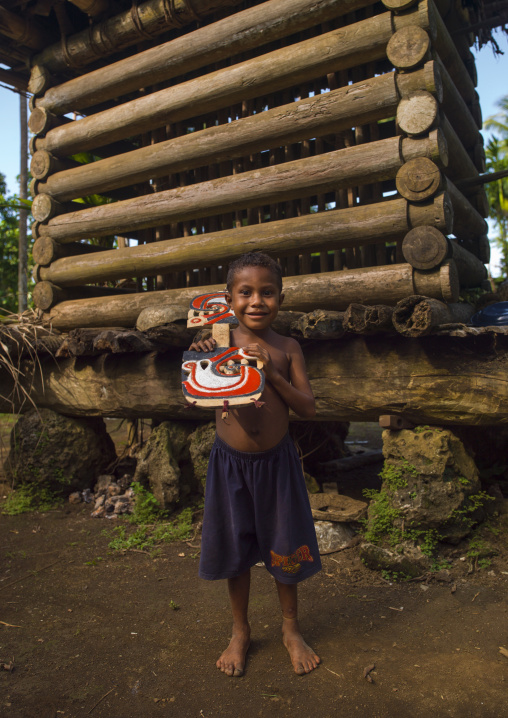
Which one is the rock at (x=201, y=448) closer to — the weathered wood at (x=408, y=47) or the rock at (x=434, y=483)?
the rock at (x=434, y=483)

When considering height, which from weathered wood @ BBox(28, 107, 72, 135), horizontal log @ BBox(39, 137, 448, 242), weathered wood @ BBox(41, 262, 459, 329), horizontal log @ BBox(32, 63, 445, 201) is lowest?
weathered wood @ BBox(41, 262, 459, 329)

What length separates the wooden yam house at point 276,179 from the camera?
352 centimetres

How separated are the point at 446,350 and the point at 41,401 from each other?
3793 millimetres

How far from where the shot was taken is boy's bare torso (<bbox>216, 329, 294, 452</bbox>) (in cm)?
237

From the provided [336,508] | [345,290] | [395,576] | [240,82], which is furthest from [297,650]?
[240,82]

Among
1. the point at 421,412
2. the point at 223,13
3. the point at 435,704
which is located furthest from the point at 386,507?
the point at 223,13

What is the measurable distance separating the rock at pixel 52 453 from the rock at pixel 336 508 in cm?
233

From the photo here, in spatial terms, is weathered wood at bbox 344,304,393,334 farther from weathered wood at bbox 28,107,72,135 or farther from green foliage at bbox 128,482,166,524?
weathered wood at bbox 28,107,72,135

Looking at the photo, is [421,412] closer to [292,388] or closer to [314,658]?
[292,388]

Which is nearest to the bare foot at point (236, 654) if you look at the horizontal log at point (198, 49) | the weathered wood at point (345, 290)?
the weathered wood at point (345, 290)

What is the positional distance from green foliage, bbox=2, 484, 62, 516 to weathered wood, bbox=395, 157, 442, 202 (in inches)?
161

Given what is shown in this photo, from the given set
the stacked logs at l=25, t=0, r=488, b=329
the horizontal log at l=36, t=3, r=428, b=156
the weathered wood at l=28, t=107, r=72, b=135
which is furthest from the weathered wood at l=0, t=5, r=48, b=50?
the horizontal log at l=36, t=3, r=428, b=156

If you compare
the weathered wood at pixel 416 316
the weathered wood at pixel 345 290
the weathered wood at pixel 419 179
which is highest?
the weathered wood at pixel 419 179

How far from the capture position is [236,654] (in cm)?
235
